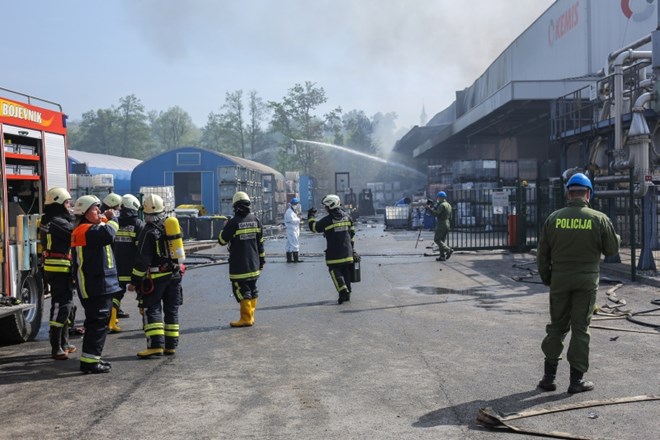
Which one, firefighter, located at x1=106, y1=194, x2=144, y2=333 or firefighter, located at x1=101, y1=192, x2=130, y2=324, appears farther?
firefighter, located at x1=101, y1=192, x2=130, y2=324

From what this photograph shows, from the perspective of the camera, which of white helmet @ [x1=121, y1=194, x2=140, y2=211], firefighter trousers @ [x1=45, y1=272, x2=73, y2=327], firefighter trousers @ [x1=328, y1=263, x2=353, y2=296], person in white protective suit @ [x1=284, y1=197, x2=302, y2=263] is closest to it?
firefighter trousers @ [x1=45, y1=272, x2=73, y2=327]

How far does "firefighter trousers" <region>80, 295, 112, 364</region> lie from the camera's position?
6285mm

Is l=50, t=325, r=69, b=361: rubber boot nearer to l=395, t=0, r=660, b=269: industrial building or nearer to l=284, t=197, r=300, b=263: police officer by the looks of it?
l=395, t=0, r=660, b=269: industrial building

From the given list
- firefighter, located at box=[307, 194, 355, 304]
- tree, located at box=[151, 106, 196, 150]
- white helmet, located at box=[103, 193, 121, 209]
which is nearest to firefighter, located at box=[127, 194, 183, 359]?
white helmet, located at box=[103, 193, 121, 209]

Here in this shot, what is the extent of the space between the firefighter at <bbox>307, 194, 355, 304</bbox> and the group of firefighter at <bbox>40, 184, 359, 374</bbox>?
1.63 m

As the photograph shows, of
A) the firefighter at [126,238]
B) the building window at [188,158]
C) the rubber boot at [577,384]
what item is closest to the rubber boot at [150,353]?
the firefighter at [126,238]

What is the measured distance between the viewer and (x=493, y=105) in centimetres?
2703

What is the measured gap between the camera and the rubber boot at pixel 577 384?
5.35m

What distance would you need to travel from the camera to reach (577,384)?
5.36m

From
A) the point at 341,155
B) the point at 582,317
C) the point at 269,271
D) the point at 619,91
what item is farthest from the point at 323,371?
the point at 341,155

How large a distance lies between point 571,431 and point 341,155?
75.8 m

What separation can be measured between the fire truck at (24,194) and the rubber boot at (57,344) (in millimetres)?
456

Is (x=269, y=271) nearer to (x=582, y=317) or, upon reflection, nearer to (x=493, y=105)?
(x=582, y=317)

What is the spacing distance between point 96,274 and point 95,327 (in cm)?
53
